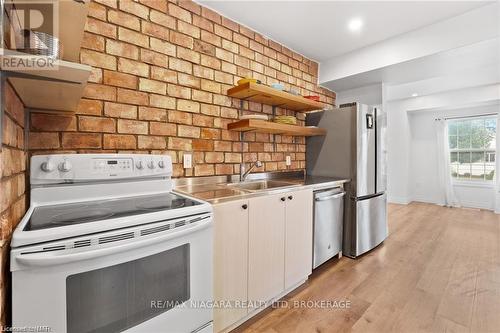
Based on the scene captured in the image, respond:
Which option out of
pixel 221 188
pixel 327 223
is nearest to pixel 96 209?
pixel 221 188

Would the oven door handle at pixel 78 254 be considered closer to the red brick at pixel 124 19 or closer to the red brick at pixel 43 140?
the red brick at pixel 43 140

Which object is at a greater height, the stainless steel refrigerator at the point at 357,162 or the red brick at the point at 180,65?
the red brick at the point at 180,65

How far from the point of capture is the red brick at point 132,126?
1.52 metres

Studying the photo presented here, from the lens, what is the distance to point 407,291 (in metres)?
1.90

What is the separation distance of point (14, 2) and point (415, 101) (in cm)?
654

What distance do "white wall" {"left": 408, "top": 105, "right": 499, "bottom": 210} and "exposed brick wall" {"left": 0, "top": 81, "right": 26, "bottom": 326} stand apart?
6.82m

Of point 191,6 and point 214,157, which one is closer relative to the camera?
point 191,6

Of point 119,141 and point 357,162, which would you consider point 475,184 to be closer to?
point 357,162

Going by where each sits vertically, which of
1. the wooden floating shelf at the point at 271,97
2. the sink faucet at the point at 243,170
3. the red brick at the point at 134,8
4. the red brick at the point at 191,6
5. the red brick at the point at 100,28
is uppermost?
the red brick at the point at 191,6

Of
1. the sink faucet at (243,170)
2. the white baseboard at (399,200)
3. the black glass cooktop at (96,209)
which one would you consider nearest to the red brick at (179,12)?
the sink faucet at (243,170)

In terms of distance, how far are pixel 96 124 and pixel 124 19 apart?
74cm

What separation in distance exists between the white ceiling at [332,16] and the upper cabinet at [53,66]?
128 centimetres

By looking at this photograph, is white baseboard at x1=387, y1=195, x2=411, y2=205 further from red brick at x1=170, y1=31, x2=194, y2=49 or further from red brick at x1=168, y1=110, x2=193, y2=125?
red brick at x1=170, y1=31, x2=194, y2=49

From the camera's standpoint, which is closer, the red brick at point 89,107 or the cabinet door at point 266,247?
the red brick at point 89,107
